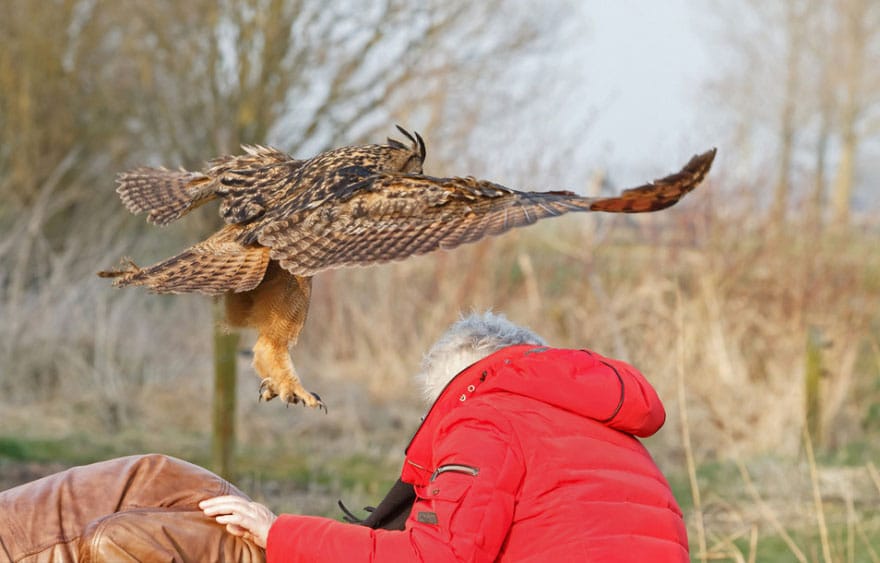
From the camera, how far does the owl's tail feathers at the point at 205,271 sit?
2586mm

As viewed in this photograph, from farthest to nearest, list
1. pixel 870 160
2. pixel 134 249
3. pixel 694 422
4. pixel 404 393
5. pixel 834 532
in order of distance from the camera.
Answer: pixel 870 160
pixel 134 249
pixel 404 393
pixel 694 422
pixel 834 532

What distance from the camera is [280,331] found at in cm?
290

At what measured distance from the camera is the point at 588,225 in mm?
10008

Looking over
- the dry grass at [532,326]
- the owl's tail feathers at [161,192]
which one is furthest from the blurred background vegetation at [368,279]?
the owl's tail feathers at [161,192]

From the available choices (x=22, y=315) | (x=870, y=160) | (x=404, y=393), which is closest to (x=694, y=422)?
(x=404, y=393)

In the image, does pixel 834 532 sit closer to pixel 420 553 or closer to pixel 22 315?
pixel 420 553

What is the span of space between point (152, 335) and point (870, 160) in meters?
20.4

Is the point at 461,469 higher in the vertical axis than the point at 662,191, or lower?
lower

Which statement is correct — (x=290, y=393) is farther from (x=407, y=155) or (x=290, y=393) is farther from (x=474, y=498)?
(x=474, y=498)

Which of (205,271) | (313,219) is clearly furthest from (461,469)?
(205,271)

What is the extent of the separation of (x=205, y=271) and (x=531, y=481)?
961 mm

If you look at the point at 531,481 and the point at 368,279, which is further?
the point at 368,279

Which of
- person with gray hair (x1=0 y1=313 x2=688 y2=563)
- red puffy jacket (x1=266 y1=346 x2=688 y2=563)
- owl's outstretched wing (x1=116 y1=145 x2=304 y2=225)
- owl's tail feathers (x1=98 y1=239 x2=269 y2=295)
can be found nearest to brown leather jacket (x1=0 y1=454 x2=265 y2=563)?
person with gray hair (x1=0 y1=313 x2=688 y2=563)

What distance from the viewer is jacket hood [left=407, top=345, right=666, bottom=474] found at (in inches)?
89.1
